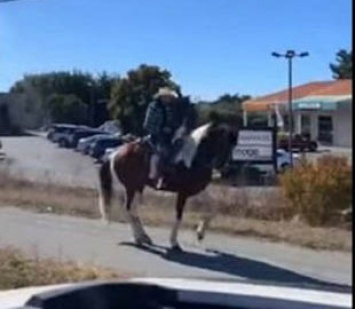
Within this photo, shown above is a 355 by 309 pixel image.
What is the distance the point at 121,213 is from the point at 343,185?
15.0ft

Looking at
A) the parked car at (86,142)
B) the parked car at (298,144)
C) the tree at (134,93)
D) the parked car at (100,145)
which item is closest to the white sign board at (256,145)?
the tree at (134,93)

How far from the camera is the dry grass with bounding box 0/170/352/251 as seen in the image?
18.5 metres

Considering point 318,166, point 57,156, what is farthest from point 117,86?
point 318,166

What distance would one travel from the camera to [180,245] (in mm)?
17562

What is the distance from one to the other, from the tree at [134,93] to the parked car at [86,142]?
1573mm

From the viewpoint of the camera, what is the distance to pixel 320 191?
22.6 metres

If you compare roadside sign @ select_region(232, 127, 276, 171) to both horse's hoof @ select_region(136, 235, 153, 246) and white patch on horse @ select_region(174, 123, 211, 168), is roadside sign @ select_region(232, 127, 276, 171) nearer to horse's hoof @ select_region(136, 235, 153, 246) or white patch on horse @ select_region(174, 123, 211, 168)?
horse's hoof @ select_region(136, 235, 153, 246)

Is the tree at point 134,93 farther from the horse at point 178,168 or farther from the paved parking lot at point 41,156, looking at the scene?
the horse at point 178,168

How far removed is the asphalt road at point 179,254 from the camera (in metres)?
14.4

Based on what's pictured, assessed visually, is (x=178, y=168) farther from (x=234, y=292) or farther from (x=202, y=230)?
(x=234, y=292)

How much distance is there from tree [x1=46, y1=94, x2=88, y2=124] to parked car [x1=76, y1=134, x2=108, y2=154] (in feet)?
11.7

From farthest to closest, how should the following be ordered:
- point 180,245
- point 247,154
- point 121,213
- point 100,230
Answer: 1. point 247,154
2. point 121,213
3. point 100,230
4. point 180,245

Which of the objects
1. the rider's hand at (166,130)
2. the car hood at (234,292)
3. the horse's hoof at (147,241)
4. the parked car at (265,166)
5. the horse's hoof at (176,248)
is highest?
the rider's hand at (166,130)

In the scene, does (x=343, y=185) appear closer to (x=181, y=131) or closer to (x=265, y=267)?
(x=181, y=131)
